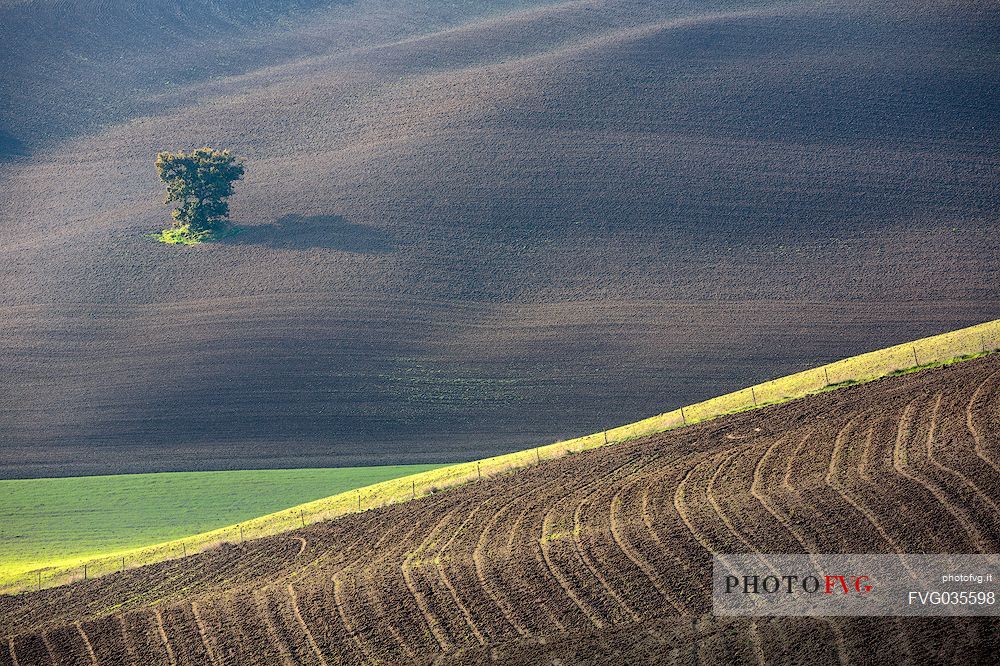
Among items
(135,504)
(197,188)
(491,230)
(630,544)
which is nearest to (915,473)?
(630,544)

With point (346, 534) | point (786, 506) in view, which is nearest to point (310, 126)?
point (346, 534)

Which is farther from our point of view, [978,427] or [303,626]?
[978,427]

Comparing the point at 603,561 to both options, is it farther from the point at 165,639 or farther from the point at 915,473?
the point at 165,639

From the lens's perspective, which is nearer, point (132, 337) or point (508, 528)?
point (508, 528)

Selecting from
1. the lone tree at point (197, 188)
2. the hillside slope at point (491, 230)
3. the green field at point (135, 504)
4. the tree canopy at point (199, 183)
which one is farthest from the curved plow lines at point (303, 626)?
the tree canopy at point (199, 183)

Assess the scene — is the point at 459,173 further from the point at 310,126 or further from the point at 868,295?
Answer: the point at 868,295

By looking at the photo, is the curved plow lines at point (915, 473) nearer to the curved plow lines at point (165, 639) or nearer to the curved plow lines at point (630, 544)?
the curved plow lines at point (630, 544)
